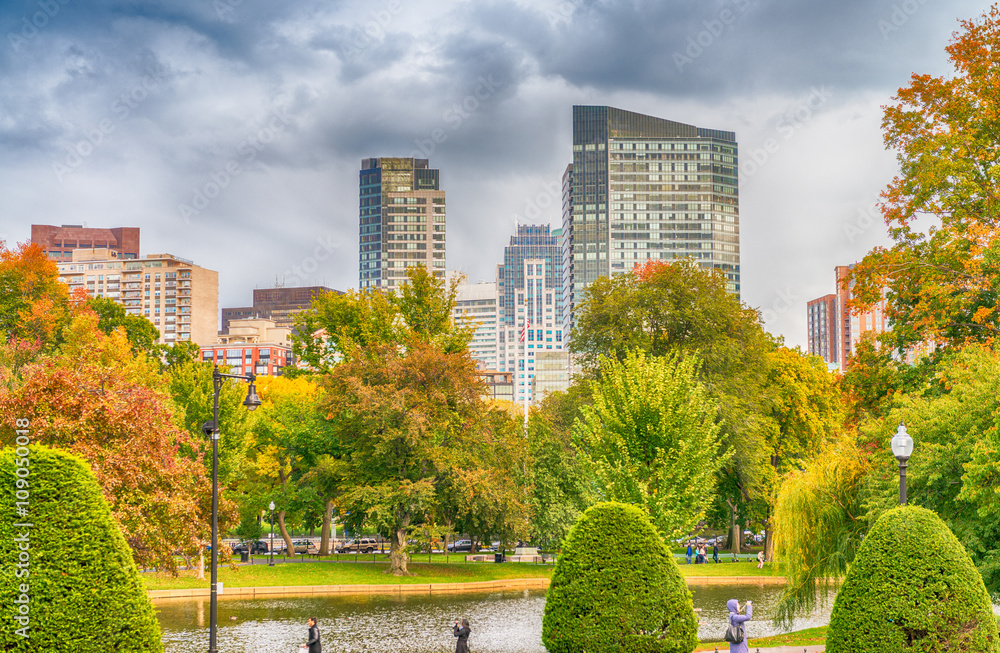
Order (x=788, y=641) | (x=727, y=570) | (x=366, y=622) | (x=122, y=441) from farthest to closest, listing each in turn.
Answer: (x=727, y=570), (x=366, y=622), (x=788, y=641), (x=122, y=441)

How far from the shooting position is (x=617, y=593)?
564 inches

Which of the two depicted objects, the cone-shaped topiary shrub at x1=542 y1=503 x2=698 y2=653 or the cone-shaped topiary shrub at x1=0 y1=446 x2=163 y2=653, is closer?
the cone-shaped topiary shrub at x1=0 y1=446 x2=163 y2=653

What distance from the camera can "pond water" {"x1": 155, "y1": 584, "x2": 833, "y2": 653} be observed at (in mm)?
27308

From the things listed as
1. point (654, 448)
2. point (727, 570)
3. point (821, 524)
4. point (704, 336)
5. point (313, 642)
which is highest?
point (704, 336)

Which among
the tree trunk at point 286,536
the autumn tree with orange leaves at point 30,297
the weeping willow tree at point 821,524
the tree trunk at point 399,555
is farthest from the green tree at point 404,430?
the autumn tree with orange leaves at point 30,297

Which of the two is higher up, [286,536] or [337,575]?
[286,536]

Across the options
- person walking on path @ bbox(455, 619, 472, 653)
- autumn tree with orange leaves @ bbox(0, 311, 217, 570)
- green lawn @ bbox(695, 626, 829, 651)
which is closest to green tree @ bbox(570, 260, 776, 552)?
green lawn @ bbox(695, 626, 829, 651)

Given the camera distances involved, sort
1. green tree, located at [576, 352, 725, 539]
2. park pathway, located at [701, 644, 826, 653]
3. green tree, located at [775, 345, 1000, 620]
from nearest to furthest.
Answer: green tree, located at [775, 345, 1000, 620], park pathway, located at [701, 644, 826, 653], green tree, located at [576, 352, 725, 539]

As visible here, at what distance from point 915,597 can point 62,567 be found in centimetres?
1188

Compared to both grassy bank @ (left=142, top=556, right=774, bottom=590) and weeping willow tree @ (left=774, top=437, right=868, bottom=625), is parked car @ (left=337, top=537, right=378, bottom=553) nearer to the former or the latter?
grassy bank @ (left=142, top=556, right=774, bottom=590)

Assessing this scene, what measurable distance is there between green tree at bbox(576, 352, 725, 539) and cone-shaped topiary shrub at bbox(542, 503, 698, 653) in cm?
1024

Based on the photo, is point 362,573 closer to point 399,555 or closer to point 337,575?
point 337,575

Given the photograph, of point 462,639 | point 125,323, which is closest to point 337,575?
point 462,639

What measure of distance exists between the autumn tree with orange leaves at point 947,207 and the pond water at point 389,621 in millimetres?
11395
